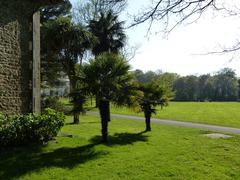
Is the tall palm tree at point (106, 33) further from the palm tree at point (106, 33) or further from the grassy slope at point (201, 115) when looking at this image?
the grassy slope at point (201, 115)

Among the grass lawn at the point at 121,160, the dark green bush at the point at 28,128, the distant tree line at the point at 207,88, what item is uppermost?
the distant tree line at the point at 207,88

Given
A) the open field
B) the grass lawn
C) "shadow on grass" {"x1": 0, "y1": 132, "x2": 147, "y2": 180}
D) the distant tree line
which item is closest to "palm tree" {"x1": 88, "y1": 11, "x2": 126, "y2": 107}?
the open field

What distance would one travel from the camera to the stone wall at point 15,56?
31.9 ft

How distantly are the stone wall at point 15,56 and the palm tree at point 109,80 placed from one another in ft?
7.92

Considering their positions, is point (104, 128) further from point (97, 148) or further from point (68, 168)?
point (68, 168)

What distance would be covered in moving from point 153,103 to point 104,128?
15.1ft

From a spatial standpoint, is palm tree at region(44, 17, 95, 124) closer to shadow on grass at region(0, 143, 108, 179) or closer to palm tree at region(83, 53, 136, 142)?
palm tree at region(83, 53, 136, 142)

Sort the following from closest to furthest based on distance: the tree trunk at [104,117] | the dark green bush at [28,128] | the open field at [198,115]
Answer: the dark green bush at [28,128]
the tree trunk at [104,117]
the open field at [198,115]

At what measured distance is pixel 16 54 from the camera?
33.8 ft

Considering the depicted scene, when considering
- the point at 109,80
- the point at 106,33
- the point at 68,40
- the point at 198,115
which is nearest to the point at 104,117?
the point at 109,80

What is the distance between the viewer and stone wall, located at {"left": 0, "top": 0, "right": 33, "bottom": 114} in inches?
382

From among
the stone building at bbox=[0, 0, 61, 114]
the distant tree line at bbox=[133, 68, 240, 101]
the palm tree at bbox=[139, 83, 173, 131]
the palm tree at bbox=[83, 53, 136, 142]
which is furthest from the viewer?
the distant tree line at bbox=[133, 68, 240, 101]

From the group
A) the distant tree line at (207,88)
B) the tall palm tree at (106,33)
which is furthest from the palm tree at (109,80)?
the distant tree line at (207,88)

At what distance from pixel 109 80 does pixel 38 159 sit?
4015mm
